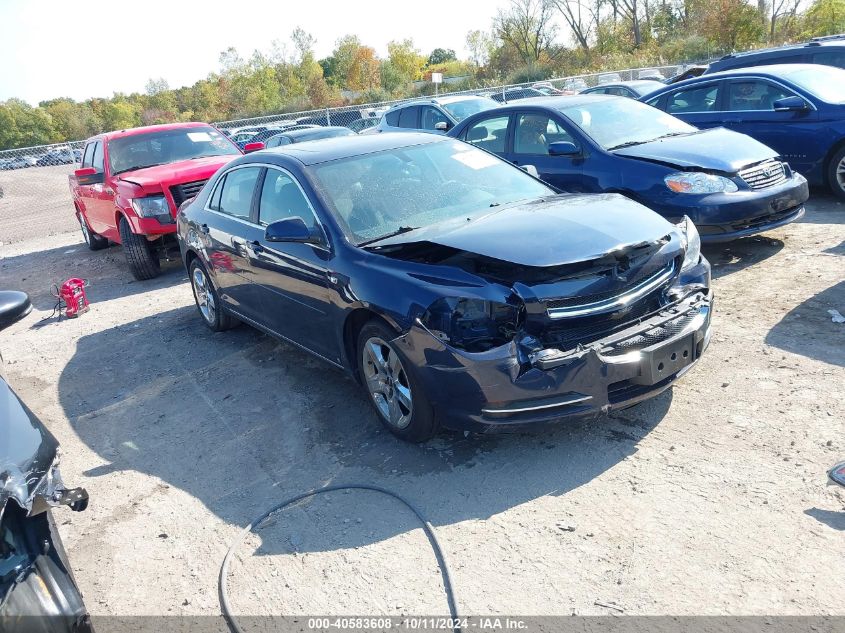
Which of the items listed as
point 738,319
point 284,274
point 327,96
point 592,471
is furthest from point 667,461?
point 327,96

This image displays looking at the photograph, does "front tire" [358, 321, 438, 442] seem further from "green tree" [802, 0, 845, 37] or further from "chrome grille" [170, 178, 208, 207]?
"green tree" [802, 0, 845, 37]

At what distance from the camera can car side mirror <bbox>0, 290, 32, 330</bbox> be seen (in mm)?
3201

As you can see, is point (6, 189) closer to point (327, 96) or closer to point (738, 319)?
point (738, 319)

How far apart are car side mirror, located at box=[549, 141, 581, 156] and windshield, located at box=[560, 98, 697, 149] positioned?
240 millimetres

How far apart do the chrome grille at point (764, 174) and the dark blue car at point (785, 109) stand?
6.09 feet

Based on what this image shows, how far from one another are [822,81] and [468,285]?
25.0 ft

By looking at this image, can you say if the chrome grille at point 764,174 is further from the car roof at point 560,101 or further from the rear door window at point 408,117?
the rear door window at point 408,117

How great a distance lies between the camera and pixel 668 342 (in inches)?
149

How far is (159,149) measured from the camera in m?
10.2

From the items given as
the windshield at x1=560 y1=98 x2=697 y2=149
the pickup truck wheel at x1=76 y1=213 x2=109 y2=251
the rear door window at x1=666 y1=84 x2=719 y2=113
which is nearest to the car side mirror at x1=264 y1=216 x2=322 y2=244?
the windshield at x1=560 y1=98 x2=697 y2=149

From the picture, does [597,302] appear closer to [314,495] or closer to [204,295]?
[314,495]

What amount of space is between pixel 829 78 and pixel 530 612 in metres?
8.91

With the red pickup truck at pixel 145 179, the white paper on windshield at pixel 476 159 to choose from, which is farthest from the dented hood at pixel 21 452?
the red pickup truck at pixel 145 179

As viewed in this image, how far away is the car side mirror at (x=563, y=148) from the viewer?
7.46 meters
